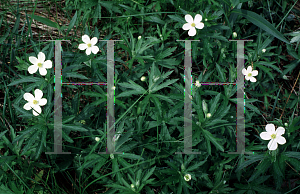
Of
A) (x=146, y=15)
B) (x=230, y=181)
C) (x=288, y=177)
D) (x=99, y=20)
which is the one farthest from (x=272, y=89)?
(x=99, y=20)

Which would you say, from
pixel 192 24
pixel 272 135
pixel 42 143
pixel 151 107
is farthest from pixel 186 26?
pixel 42 143

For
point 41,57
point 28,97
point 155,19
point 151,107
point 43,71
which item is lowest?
point 151,107

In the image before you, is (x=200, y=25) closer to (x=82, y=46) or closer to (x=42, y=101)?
(x=82, y=46)

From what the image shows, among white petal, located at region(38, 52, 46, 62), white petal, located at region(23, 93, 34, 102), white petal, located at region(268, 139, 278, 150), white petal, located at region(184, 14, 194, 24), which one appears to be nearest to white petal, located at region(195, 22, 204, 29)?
white petal, located at region(184, 14, 194, 24)

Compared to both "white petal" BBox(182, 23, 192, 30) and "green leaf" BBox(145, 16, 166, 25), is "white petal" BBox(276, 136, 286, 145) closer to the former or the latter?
"white petal" BBox(182, 23, 192, 30)

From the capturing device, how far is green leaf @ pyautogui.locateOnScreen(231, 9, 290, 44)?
3443mm

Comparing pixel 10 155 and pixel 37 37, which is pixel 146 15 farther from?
pixel 10 155

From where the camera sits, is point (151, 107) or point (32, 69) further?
point (151, 107)

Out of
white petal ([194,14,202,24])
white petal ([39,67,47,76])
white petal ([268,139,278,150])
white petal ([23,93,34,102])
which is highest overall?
white petal ([194,14,202,24])

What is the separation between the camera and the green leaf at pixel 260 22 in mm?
3443

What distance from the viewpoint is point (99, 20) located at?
3.89 m

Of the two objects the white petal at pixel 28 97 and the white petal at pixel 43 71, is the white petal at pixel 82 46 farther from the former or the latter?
the white petal at pixel 28 97

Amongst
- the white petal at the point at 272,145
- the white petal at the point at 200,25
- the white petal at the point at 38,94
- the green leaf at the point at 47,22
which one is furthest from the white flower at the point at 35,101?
the white petal at the point at 272,145

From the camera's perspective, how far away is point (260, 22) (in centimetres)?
349
